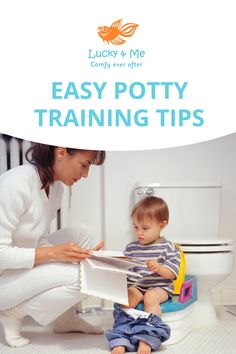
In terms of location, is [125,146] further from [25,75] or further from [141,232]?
[141,232]

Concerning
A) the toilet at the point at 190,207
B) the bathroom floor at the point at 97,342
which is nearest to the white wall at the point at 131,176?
the toilet at the point at 190,207

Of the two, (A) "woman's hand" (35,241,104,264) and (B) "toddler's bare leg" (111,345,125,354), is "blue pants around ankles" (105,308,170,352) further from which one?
(A) "woman's hand" (35,241,104,264)

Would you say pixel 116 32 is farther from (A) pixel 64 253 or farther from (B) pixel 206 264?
(B) pixel 206 264

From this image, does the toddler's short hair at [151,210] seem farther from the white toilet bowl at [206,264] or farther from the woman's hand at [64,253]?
the woman's hand at [64,253]

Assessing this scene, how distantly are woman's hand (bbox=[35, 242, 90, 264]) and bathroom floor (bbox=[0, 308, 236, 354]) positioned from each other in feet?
0.78

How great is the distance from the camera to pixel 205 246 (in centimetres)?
152

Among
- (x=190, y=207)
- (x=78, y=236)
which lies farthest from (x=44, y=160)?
(x=190, y=207)

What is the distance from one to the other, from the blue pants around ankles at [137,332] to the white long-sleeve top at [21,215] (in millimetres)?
278

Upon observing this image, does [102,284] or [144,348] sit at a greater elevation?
[102,284]

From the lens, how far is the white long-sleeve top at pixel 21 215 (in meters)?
1.19

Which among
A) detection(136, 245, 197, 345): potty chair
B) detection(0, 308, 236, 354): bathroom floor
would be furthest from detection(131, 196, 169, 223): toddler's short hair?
detection(0, 308, 236, 354): bathroom floor

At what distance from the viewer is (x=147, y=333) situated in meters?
1.23

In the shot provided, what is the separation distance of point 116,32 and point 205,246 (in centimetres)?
85

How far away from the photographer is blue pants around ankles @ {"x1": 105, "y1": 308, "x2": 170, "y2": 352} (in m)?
1.22
